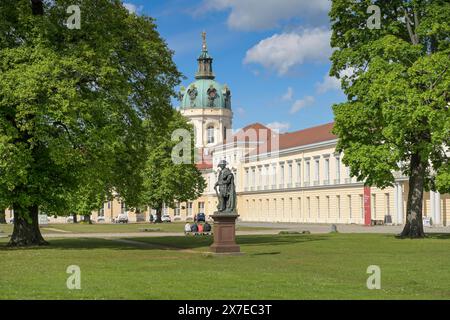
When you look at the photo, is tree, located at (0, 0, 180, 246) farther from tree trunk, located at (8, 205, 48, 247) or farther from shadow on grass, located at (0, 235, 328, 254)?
shadow on grass, located at (0, 235, 328, 254)

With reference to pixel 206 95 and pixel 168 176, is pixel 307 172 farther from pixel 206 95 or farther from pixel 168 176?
pixel 206 95

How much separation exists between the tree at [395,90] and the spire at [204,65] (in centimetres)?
11020

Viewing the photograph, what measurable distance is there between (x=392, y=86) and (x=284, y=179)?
62.8 m

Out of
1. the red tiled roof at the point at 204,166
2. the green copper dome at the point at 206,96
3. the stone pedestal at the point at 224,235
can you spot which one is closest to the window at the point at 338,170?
the red tiled roof at the point at 204,166

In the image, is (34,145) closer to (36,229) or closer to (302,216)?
(36,229)

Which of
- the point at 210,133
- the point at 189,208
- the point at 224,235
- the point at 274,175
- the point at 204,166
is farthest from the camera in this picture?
the point at 210,133

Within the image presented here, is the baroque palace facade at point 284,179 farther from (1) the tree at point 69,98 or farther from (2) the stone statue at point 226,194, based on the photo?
(2) the stone statue at point 226,194

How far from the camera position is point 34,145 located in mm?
29672

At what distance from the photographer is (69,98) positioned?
2797 cm

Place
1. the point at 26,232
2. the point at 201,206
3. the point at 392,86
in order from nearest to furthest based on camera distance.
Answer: the point at 26,232 < the point at 392,86 < the point at 201,206

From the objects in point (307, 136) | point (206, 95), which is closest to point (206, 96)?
point (206, 95)

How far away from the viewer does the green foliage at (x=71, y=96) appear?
27812mm
